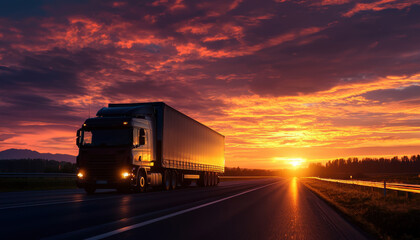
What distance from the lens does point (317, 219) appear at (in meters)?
10.5

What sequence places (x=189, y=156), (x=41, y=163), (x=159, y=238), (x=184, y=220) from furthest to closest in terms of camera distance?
(x=41, y=163), (x=189, y=156), (x=184, y=220), (x=159, y=238)

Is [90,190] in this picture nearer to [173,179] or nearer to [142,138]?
[142,138]

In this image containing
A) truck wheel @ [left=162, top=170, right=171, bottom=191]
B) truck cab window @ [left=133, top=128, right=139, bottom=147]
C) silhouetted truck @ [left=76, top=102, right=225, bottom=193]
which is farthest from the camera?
truck wheel @ [left=162, top=170, right=171, bottom=191]

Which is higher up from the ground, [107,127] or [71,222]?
[107,127]

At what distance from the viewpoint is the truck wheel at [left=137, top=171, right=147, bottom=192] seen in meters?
21.3

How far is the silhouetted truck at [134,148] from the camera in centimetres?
1994

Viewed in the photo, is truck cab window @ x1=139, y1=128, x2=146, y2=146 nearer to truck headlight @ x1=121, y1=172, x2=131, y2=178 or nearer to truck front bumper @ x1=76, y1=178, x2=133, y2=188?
truck headlight @ x1=121, y1=172, x2=131, y2=178

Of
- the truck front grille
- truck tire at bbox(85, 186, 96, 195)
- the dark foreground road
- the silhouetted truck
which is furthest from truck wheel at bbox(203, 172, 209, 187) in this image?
the dark foreground road

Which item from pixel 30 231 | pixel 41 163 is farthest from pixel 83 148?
pixel 41 163

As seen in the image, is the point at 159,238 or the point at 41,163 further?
the point at 41,163

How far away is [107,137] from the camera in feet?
67.1

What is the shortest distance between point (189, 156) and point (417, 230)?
2232 cm

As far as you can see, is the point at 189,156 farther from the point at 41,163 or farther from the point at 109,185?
the point at 41,163

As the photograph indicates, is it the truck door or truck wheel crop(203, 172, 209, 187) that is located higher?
the truck door
